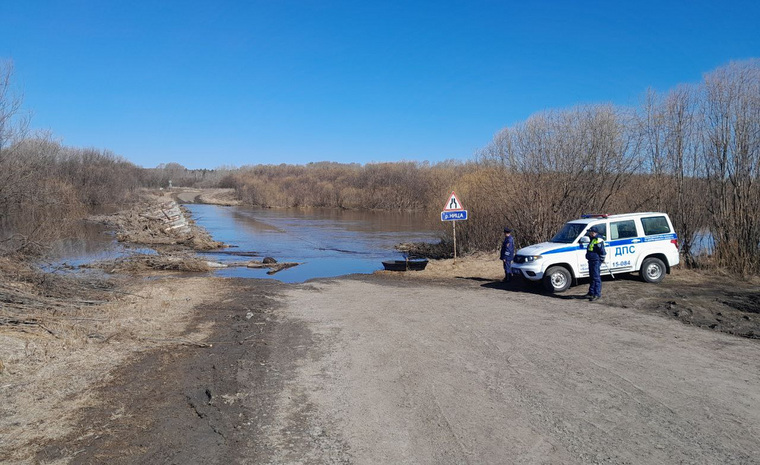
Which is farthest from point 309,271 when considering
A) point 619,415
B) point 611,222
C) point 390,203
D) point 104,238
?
point 390,203

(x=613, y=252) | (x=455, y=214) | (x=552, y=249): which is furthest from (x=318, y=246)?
(x=613, y=252)

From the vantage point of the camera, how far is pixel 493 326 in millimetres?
10258

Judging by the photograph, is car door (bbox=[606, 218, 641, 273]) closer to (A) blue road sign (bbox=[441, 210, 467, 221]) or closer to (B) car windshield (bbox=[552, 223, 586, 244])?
(B) car windshield (bbox=[552, 223, 586, 244])

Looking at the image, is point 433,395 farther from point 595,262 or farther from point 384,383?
point 595,262

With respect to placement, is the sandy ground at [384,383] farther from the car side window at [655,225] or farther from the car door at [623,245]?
the car side window at [655,225]

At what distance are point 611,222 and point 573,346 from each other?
23.6 feet

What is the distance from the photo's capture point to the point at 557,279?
14.2 m

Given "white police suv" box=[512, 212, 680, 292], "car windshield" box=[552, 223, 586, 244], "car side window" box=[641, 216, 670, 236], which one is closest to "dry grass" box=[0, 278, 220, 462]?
"white police suv" box=[512, 212, 680, 292]

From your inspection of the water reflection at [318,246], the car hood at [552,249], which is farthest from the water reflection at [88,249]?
the car hood at [552,249]

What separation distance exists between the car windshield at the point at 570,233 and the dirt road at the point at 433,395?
4.10 metres

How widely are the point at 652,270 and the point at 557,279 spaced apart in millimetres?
2965

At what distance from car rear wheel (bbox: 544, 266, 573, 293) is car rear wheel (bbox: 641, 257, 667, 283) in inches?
92.3

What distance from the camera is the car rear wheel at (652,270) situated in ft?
48.7

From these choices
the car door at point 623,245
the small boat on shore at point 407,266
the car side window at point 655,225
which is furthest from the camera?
the small boat on shore at point 407,266
